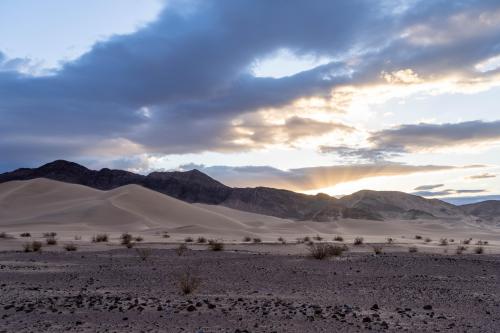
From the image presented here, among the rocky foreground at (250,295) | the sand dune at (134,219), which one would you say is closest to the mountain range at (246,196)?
the sand dune at (134,219)

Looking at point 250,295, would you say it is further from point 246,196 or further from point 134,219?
point 246,196

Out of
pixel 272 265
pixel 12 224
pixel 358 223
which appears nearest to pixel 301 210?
pixel 358 223

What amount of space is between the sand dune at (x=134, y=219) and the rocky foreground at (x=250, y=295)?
35084 millimetres

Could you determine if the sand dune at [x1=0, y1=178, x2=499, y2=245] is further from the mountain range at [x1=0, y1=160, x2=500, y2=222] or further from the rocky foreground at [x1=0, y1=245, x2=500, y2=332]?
the mountain range at [x1=0, y1=160, x2=500, y2=222]

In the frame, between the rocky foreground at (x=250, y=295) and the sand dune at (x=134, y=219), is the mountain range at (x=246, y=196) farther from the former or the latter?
the rocky foreground at (x=250, y=295)

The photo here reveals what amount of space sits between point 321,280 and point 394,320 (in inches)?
216

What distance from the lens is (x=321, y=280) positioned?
51.7 ft

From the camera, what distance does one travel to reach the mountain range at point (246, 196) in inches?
5837

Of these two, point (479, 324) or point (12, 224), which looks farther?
point (12, 224)

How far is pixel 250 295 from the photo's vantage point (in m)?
12.9

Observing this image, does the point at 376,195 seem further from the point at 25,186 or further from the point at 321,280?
the point at 321,280

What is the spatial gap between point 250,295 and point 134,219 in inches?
2180

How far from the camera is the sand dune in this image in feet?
196

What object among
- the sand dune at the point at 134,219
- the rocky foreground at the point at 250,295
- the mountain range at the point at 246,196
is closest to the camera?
the rocky foreground at the point at 250,295
